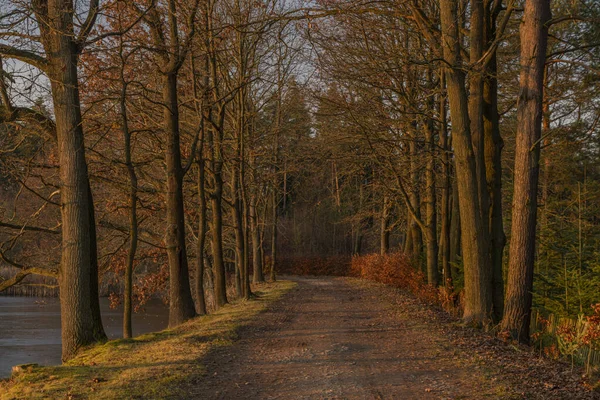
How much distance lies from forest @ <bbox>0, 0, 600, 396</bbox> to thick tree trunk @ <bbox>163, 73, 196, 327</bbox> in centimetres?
4

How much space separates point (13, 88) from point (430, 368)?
29.2 ft

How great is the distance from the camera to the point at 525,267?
10.7 m

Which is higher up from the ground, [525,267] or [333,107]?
[333,107]

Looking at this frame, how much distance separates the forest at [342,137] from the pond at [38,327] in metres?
2.93

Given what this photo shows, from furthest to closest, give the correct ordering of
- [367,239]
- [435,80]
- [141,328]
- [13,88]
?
[367,239], [141,328], [435,80], [13,88]

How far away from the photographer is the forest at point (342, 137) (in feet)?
35.4

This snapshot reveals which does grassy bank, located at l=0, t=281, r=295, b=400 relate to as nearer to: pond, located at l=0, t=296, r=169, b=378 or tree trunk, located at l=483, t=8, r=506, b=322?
tree trunk, located at l=483, t=8, r=506, b=322

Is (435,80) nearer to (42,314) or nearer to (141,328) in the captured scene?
(141,328)

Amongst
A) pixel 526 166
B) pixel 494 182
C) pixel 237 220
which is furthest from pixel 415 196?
pixel 526 166

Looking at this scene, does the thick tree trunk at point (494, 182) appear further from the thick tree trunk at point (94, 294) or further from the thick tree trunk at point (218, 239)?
the thick tree trunk at point (218, 239)

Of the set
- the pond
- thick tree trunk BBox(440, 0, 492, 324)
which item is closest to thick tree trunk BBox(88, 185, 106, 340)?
the pond

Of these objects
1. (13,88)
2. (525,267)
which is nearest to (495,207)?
(525,267)

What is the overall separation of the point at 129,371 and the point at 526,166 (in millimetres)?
7373

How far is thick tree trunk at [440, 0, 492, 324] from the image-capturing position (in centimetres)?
1161
